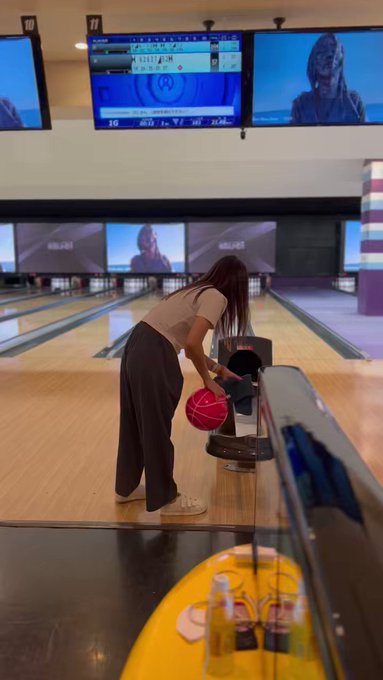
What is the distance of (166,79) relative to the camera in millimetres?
3480

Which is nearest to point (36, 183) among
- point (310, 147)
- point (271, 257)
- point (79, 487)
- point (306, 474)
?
point (310, 147)

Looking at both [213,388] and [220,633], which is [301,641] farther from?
[213,388]

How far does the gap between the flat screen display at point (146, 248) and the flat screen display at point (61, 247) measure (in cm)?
29

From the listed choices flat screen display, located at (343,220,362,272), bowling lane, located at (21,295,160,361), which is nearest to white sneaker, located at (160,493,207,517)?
bowling lane, located at (21,295,160,361)

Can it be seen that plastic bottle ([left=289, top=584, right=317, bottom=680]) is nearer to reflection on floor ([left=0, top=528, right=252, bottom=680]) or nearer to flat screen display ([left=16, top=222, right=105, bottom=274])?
reflection on floor ([left=0, top=528, right=252, bottom=680])

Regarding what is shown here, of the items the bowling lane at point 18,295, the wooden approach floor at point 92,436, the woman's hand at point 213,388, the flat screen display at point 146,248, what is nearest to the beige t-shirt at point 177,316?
the woman's hand at point 213,388

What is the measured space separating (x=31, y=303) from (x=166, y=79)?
8.02m

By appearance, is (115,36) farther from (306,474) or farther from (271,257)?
(271,257)

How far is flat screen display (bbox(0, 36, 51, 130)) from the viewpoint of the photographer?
341 cm

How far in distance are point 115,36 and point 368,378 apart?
9.95ft

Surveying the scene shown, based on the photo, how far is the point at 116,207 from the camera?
40.5ft

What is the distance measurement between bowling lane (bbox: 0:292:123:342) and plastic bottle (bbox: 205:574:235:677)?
565cm

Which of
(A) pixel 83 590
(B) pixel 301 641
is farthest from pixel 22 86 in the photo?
(B) pixel 301 641

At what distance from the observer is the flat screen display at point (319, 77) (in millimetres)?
3307
